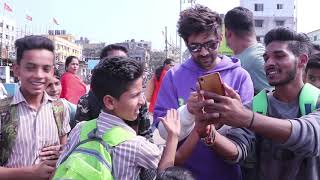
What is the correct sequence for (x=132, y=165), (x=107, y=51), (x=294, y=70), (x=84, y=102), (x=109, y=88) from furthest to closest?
(x=107, y=51) → (x=84, y=102) → (x=294, y=70) → (x=109, y=88) → (x=132, y=165)

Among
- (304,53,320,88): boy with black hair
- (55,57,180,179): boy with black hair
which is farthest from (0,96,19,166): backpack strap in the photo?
(304,53,320,88): boy with black hair

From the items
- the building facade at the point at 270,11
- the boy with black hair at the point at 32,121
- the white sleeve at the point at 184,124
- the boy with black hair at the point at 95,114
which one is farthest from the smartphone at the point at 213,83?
the building facade at the point at 270,11

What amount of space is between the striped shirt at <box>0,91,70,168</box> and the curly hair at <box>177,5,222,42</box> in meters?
0.93

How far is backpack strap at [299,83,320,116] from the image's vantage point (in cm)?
193

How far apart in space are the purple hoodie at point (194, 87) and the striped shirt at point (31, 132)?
24.5 inches

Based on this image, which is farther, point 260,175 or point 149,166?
point 260,175

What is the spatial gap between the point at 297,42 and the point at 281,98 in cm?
31

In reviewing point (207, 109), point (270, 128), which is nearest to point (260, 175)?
point (270, 128)

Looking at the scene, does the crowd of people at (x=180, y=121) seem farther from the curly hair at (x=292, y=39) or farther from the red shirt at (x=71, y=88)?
the red shirt at (x=71, y=88)

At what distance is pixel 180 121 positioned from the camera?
2.04m

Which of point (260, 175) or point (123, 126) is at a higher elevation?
point (123, 126)

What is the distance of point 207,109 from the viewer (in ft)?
5.80

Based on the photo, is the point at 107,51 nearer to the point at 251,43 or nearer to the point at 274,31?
the point at 251,43

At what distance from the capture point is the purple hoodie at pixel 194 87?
2197 mm
